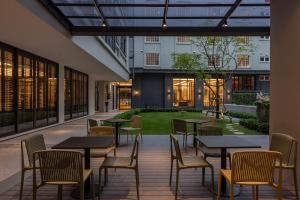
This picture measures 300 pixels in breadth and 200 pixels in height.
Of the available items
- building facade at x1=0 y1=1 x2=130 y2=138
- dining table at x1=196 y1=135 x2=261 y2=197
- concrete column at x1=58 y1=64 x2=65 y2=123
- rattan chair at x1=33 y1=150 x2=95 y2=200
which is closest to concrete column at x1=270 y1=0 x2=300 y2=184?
dining table at x1=196 y1=135 x2=261 y2=197

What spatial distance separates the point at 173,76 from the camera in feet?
122

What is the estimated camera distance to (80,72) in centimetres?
2391

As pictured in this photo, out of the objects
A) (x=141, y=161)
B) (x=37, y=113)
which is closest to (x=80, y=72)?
(x=37, y=113)

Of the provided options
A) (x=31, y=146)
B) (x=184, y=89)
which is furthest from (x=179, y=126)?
(x=184, y=89)

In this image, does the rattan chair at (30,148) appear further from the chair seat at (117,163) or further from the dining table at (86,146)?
the chair seat at (117,163)

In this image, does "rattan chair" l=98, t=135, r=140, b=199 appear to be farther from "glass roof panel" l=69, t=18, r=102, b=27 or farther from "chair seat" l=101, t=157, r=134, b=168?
"glass roof panel" l=69, t=18, r=102, b=27

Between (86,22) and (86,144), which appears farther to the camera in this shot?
(86,22)

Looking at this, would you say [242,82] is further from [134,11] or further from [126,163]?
[126,163]

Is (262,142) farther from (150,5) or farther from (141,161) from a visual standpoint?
(150,5)

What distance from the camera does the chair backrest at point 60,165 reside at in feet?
13.0

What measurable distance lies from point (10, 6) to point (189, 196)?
15.8 ft

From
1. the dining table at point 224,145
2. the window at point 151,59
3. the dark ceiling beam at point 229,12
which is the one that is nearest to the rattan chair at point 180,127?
the dark ceiling beam at point 229,12

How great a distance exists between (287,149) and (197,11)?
4927 mm

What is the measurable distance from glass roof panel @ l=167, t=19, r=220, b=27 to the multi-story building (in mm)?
26045
